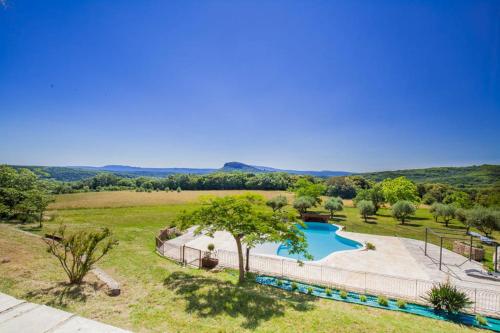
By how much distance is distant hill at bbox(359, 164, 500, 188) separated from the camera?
3816 inches

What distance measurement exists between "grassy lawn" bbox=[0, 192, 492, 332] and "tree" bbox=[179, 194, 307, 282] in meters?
2.08

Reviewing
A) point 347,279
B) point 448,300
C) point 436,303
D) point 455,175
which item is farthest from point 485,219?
point 455,175

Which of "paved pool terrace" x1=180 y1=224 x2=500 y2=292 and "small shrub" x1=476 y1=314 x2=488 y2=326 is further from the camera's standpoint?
"paved pool terrace" x1=180 y1=224 x2=500 y2=292

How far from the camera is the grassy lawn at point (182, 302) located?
7312mm

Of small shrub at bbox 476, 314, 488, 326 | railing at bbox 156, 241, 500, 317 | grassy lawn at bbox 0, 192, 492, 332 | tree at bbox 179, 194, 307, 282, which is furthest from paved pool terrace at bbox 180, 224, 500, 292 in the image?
grassy lawn at bbox 0, 192, 492, 332

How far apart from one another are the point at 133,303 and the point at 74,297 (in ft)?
6.27

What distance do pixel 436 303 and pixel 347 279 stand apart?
379 cm

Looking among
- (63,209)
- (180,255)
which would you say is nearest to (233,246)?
(180,255)

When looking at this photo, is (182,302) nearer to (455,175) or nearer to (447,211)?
(447,211)

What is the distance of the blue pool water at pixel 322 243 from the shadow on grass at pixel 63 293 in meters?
12.3

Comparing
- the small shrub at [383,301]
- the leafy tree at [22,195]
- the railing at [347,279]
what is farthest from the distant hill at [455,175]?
the leafy tree at [22,195]

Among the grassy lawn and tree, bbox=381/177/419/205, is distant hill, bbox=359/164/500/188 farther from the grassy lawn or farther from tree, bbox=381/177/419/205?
the grassy lawn

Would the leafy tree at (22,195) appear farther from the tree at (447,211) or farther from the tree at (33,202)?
the tree at (447,211)

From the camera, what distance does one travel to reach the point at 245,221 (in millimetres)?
10289
